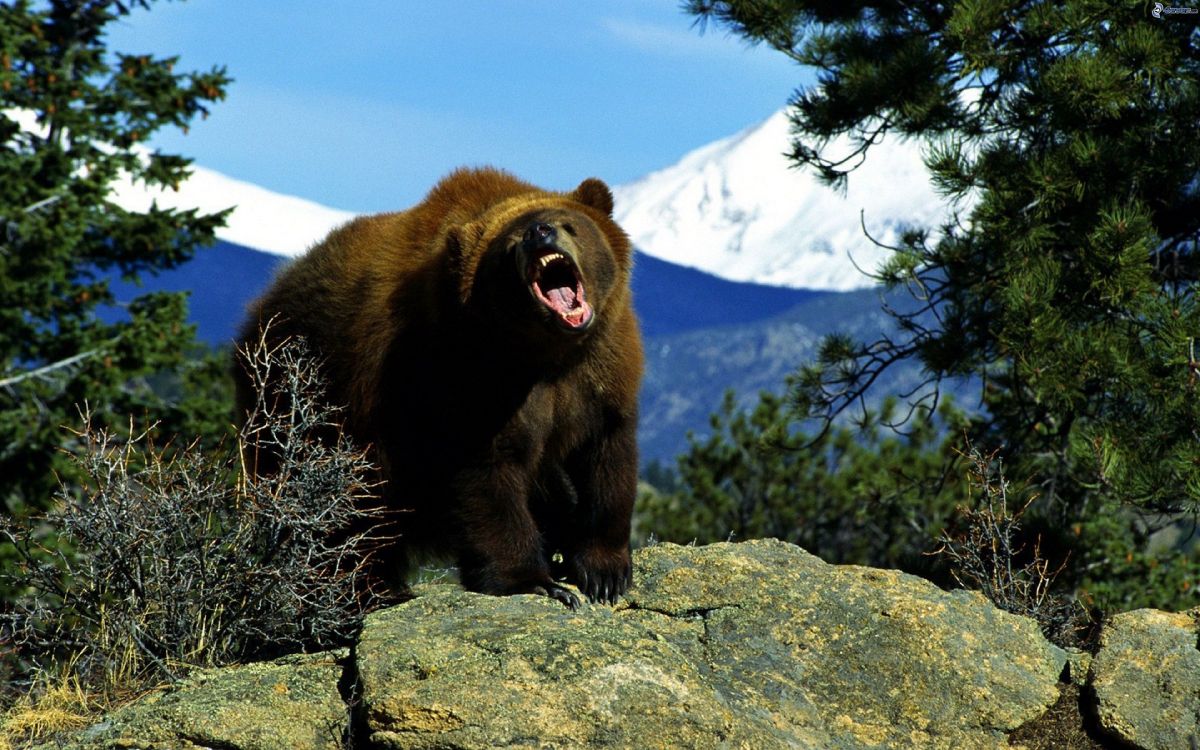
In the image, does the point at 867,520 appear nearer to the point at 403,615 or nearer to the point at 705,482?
the point at 705,482

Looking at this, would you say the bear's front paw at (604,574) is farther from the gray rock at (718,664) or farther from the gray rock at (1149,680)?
the gray rock at (1149,680)

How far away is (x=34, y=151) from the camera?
59.3 ft

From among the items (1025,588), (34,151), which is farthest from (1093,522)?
(34,151)

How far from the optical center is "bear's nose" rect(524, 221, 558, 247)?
4.95 m

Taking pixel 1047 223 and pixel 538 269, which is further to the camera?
pixel 1047 223

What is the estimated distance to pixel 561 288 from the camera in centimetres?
519

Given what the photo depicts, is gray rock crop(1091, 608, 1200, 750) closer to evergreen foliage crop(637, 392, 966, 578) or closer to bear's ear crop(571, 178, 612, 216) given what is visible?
bear's ear crop(571, 178, 612, 216)

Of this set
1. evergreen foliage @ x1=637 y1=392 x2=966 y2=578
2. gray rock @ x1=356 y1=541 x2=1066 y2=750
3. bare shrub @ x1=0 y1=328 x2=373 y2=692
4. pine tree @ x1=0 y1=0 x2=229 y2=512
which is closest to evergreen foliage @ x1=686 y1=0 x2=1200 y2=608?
gray rock @ x1=356 y1=541 x2=1066 y2=750

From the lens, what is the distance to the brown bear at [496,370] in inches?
200

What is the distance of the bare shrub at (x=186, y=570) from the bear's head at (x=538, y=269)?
0.79 m

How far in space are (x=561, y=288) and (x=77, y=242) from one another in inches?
558

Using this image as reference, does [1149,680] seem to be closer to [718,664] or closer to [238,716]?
[718,664]

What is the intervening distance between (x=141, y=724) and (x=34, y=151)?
15889 mm

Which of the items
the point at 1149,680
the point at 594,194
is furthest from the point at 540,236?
the point at 1149,680
